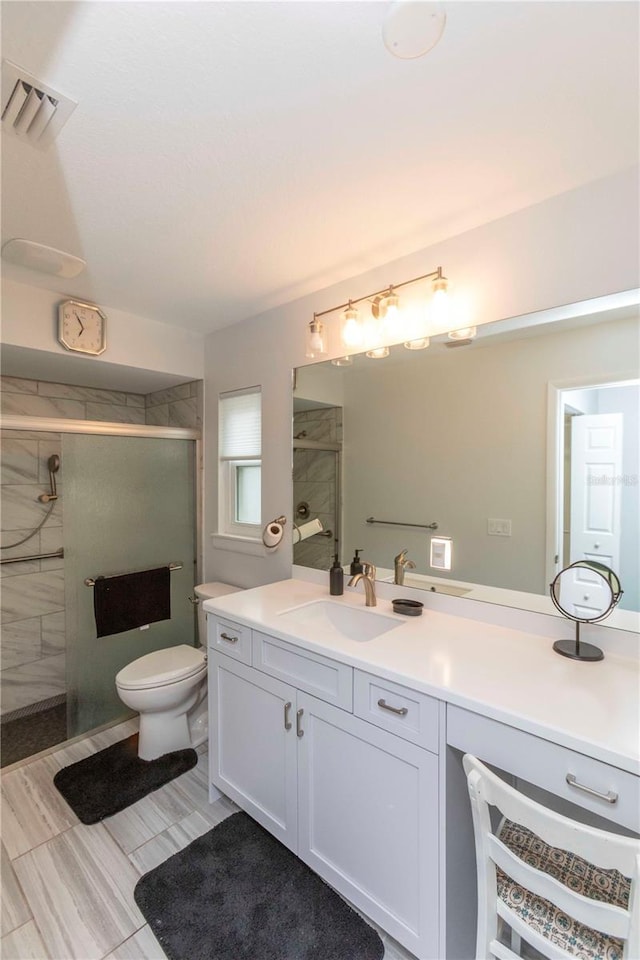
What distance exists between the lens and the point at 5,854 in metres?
1.56

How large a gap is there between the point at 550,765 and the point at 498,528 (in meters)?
0.82

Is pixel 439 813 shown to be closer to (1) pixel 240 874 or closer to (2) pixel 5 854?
(1) pixel 240 874

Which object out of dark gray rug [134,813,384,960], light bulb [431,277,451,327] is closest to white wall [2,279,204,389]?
light bulb [431,277,451,327]

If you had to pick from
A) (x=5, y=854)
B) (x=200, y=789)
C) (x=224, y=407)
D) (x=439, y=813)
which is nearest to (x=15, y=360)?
(x=224, y=407)

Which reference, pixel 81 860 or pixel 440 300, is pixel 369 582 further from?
pixel 81 860

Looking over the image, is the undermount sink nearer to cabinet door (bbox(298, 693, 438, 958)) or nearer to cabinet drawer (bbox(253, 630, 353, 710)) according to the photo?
cabinet drawer (bbox(253, 630, 353, 710))

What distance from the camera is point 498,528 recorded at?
1.57m

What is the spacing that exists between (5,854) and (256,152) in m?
2.60

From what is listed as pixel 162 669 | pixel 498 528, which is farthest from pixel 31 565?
pixel 498 528

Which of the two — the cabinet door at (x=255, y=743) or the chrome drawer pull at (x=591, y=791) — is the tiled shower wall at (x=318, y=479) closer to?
the cabinet door at (x=255, y=743)

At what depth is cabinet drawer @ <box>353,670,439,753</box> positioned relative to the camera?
1086 millimetres

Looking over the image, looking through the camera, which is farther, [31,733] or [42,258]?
[31,733]

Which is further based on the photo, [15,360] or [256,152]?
[15,360]

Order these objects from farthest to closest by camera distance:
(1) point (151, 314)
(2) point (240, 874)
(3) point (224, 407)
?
(3) point (224, 407) → (1) point (151, 314) → (2) point (240, 874)
